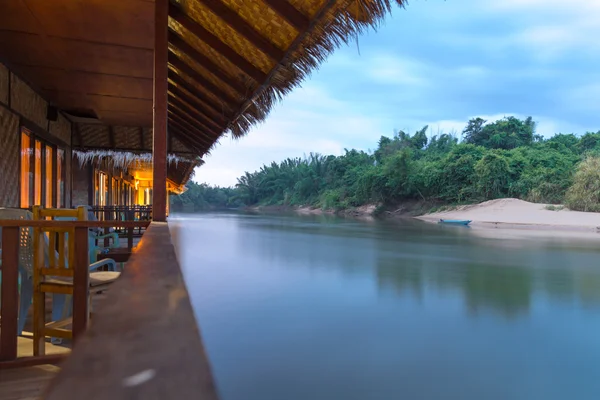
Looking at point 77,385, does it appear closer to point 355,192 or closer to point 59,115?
point 59,115

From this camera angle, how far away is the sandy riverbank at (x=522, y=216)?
50.6 feet

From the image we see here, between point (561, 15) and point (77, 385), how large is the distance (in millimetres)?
46344

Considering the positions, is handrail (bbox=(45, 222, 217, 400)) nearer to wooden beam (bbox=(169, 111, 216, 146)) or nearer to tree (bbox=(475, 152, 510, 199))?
wooden beam (bbox=(169, 111, 216, 146))

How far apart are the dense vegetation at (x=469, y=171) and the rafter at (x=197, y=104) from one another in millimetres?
18044

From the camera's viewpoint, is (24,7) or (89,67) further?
(89,67)

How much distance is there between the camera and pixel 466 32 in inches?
1982

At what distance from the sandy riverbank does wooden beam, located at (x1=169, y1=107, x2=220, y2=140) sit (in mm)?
14231

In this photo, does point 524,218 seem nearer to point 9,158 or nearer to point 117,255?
point 117,255

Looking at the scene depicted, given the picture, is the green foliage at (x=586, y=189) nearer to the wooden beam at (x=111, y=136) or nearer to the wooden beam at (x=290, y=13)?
the wooden beam at (x=111, y=136)

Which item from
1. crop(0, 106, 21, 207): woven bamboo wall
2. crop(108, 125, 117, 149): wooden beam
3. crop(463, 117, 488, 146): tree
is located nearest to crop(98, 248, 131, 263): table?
crop(0, 106, 21, 207): woven bamboo wall

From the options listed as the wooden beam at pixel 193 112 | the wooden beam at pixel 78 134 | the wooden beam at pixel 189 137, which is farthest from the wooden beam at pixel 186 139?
the wooden beam at pixel 78 134

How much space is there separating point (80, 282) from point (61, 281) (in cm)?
32

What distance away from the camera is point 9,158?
4.29m

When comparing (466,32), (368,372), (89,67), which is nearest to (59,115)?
(89,67)
